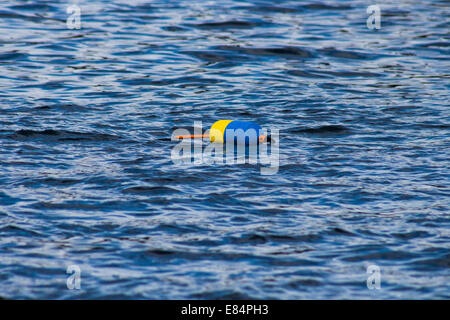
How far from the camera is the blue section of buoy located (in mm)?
9586

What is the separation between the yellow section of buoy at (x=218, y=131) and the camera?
9688mm

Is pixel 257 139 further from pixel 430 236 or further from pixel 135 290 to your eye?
pixel 135 290

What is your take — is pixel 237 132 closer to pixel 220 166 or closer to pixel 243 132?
pixel 243 132

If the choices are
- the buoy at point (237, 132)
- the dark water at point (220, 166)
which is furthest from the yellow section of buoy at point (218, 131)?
the dark water at point (220, 166)

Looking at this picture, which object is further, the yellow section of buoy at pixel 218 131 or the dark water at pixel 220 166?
the yellow section of buoy at pixel 218 131

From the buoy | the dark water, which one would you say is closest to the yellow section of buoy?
the buoy

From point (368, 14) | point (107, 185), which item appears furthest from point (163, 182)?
point (368, 14)

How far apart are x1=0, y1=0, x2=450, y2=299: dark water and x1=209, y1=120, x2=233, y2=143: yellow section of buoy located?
0.53m

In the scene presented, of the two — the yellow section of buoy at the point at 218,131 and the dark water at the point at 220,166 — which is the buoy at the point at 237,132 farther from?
the dark water at the point at 220,166

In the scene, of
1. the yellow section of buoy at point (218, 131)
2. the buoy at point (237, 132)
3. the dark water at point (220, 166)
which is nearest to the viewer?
the dark water at point (220, 166)

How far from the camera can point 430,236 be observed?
6820 mm

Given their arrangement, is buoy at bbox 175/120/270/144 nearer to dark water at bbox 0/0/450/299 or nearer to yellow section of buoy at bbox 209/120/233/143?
yellow section of buoy at bbox 209/120/233/143

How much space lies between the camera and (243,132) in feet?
31.4

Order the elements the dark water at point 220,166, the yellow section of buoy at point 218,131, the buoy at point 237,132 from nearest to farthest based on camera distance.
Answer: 1. the dark water at point 220,166
2. the buoy at point 237,132
3. the yellow section of buoy at point 218,131
